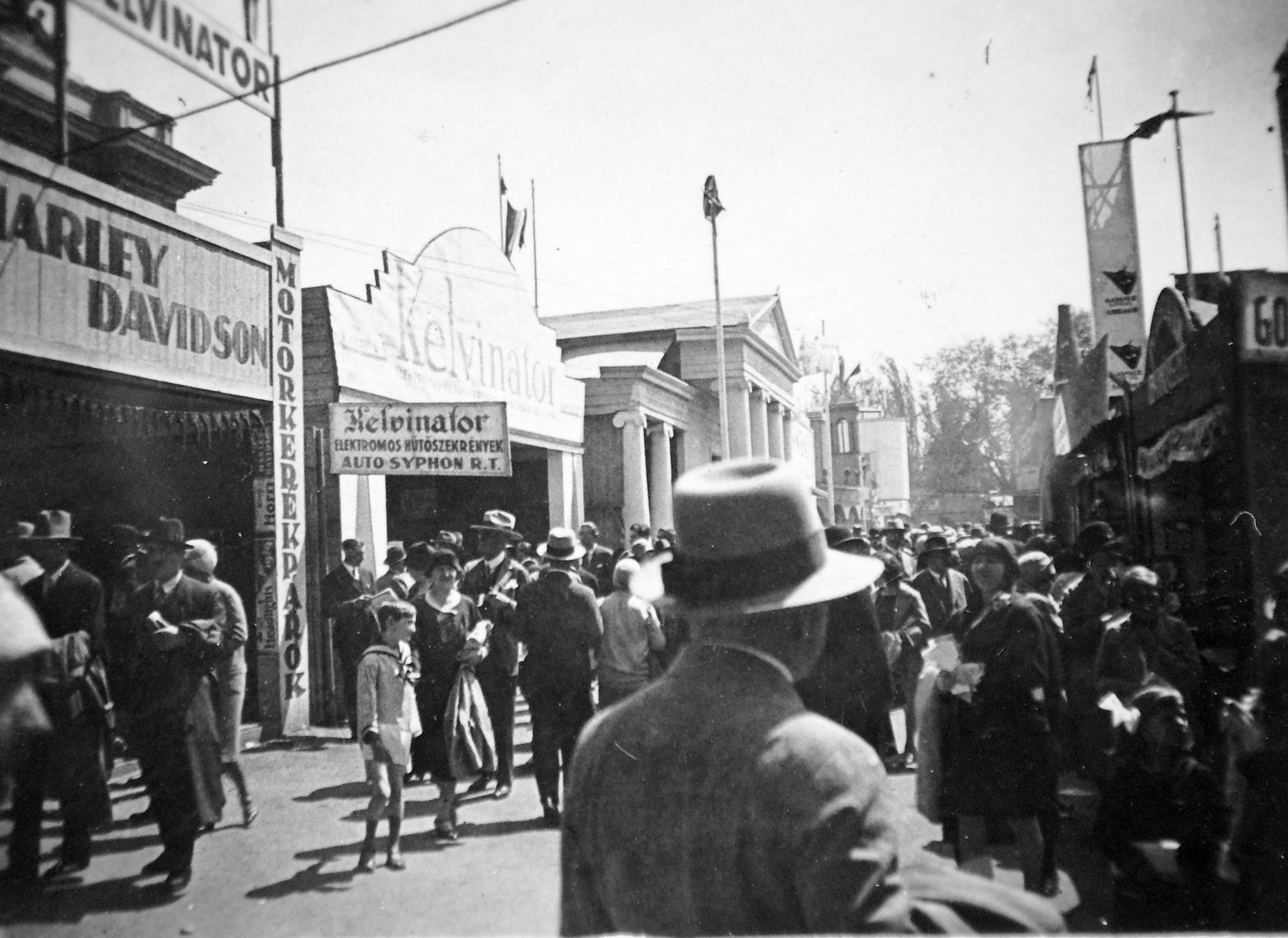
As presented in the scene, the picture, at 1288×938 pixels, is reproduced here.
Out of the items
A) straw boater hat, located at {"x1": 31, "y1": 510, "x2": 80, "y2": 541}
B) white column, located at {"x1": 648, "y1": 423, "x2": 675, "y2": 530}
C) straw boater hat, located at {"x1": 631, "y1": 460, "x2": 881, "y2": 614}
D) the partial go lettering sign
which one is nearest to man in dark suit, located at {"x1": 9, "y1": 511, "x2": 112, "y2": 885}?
straw boater hat, located at {"x1": 31, "y1": 510, "x2": 80, "y2": 541}

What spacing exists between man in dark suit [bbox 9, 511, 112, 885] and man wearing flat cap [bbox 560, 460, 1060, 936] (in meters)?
2.16

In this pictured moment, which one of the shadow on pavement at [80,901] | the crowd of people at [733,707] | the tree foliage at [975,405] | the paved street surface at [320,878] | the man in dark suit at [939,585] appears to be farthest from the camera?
the man in dark suit at [939,585]

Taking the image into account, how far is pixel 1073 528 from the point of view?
41.4ft

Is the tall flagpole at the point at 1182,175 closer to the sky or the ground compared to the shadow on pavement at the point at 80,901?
closer to the sky

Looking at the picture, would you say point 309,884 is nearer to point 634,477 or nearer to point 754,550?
point 754,550

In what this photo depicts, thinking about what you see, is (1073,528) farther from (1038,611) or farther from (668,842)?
(668,842)

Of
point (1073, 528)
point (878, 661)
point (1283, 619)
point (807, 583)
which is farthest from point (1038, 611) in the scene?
point (1073, 528)

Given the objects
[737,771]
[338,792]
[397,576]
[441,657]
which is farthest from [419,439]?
[737,771]

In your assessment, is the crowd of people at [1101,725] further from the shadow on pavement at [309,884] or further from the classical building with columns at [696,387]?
the shadow on pavement at [309,884]

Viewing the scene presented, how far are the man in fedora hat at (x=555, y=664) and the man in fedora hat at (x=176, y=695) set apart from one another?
5.47 ft

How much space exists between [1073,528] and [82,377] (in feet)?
39.6

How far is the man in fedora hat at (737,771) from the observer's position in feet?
A: 4.22

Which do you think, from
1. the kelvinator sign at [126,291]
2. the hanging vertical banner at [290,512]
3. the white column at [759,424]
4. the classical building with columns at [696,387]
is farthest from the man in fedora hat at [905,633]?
the kelvinator sign at [126,291]

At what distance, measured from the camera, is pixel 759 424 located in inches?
139
